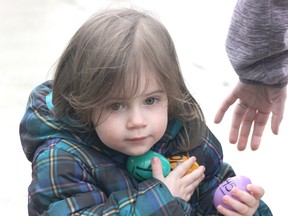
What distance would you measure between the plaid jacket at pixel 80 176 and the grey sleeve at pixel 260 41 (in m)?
0.40

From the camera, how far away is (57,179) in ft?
5.08

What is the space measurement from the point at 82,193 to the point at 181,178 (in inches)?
11.4

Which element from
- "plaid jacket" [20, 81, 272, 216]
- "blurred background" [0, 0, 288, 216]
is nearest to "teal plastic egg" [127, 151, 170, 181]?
"plaid jacket" [20, 81, 272, 216]

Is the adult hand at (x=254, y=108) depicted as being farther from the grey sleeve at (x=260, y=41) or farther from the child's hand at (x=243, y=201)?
the child's hand at (x=243, y=201)

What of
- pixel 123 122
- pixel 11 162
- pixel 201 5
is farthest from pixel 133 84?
pixel 201 5

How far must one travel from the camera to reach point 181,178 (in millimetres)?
1667

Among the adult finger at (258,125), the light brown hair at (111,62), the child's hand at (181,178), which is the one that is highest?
the light brown hair at (111,62)

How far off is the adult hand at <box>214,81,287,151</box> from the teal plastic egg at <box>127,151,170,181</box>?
1.96ft

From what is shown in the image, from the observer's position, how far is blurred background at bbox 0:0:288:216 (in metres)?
2.80

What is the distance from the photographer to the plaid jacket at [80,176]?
5.05ft

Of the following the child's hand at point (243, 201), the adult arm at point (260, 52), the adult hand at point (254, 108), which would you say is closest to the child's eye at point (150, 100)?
the child's hand at point (243, 201)

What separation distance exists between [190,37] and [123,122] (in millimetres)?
2930

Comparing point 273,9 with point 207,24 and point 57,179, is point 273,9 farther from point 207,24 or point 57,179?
point 207,24

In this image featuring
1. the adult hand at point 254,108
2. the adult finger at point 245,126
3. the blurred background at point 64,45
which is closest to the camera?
the adult hand at point 254,108
